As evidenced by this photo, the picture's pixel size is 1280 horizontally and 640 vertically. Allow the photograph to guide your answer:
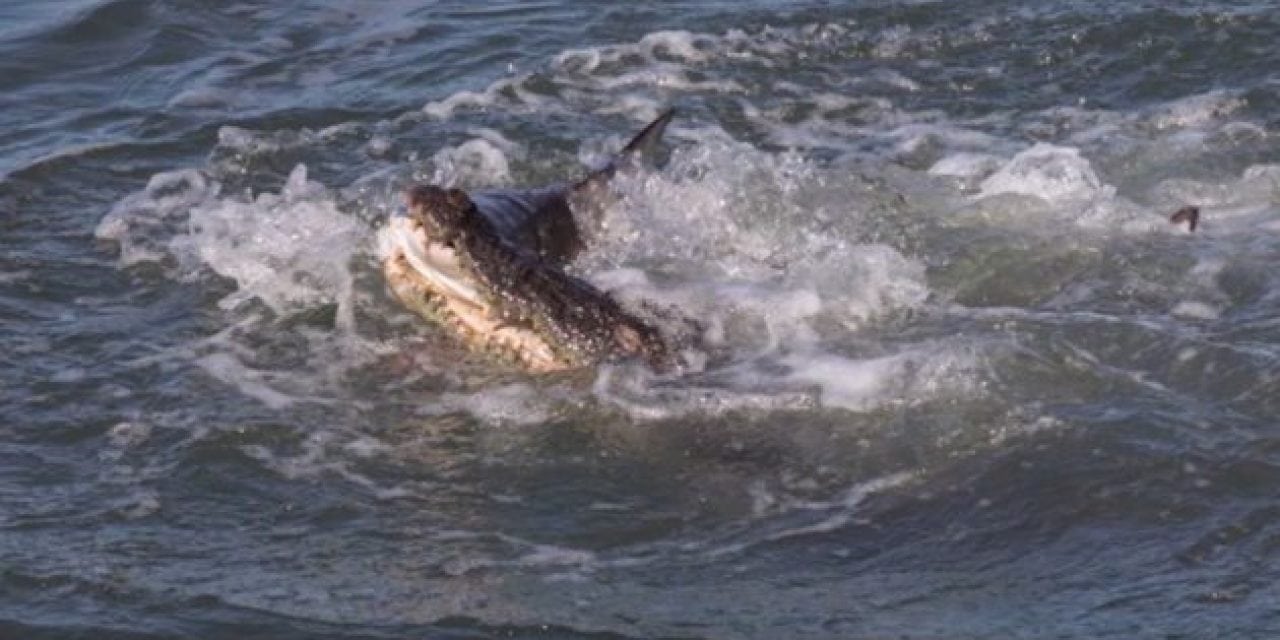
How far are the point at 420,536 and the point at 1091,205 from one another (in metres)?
3.53

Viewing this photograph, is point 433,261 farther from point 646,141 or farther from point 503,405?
point 646,141

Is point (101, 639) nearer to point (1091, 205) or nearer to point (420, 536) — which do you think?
point (420, 536)

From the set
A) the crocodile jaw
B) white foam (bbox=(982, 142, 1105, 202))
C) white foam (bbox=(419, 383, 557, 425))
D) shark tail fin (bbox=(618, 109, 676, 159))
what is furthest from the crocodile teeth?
white foam (bbox=(982, 142, 1105, 202))

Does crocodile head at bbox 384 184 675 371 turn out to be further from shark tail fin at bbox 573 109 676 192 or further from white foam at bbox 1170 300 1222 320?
white foam at bbox 1170 300 1222 320

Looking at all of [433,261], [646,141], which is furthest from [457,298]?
[646,141]

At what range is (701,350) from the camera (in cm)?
699

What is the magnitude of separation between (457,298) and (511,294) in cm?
24

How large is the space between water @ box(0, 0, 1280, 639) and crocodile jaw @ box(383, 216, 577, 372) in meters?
0.13

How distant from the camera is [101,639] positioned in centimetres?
515

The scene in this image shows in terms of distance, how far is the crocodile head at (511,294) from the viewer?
262 inches

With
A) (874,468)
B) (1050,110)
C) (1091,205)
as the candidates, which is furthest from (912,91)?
(874,468)

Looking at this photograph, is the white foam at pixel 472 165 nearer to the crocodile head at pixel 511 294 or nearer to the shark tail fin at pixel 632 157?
the shark tail fin at pixel 632 157

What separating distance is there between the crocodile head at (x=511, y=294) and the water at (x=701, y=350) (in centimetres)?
12

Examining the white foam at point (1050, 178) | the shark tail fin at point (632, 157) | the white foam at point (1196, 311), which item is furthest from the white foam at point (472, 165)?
the white foam at point (1196, 311)
